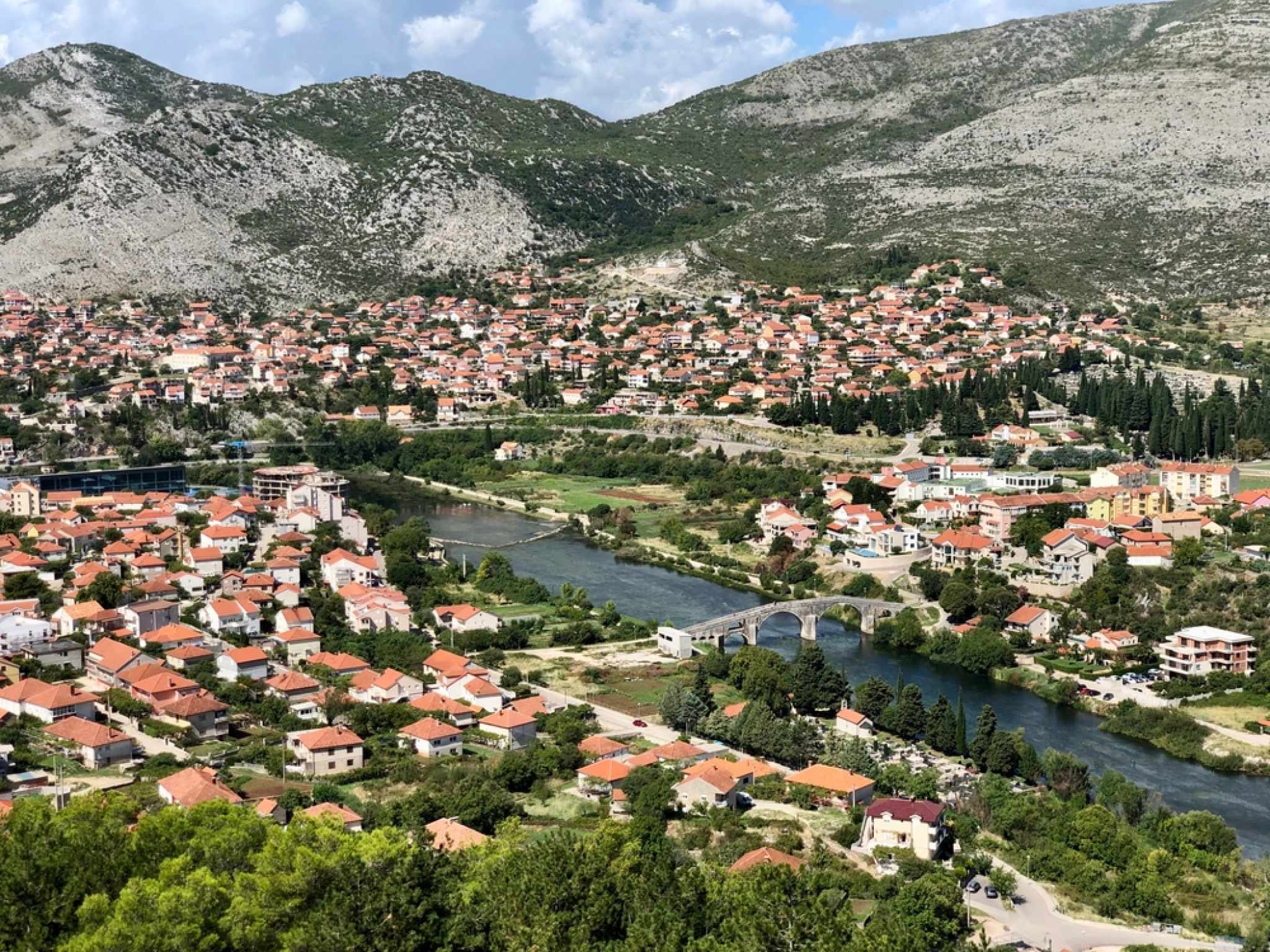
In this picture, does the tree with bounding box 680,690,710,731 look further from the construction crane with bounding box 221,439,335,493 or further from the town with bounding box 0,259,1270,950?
the construction crane with bounding box 221,439,335,493

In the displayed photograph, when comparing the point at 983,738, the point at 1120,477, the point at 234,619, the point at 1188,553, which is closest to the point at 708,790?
Result: the point at 983,738

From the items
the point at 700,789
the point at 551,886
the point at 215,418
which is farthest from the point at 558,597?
the point at 215,418

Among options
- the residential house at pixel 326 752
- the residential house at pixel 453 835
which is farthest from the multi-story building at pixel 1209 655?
the residential house at pixel 326 752

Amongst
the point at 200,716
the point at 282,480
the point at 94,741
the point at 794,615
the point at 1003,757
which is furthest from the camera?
the point at 282,480

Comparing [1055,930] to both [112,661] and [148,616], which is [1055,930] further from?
[148,616]

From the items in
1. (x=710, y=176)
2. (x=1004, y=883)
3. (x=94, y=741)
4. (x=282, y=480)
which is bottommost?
(x=1004, y=883)

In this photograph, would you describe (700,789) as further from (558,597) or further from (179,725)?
(558,597)

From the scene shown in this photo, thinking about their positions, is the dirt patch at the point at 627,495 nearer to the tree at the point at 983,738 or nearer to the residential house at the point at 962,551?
the residential house at the point at 962,551
